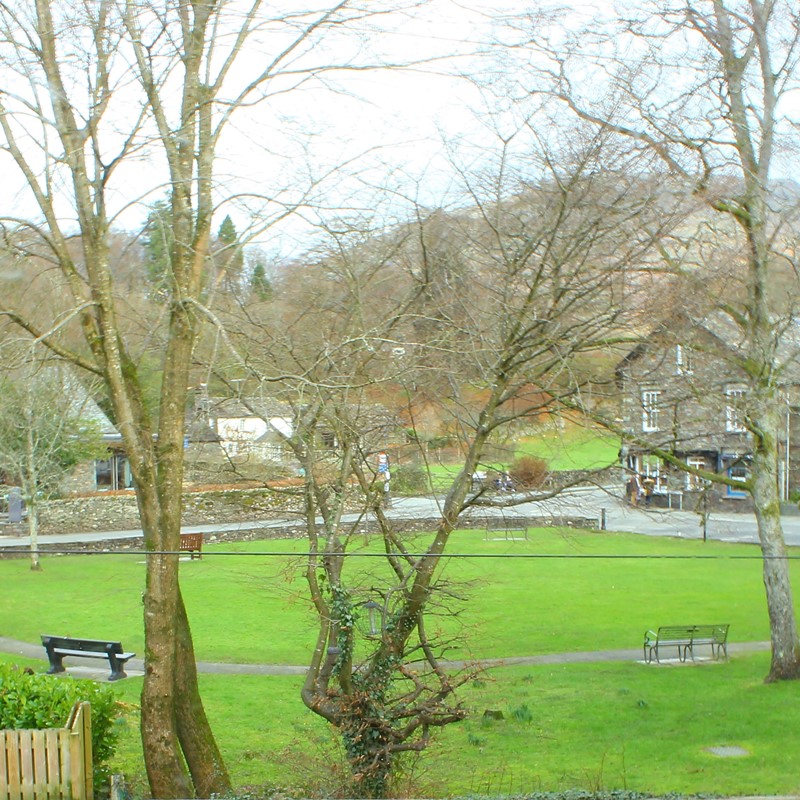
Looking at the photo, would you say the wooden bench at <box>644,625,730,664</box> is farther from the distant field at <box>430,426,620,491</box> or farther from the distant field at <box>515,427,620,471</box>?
the distant field at <box>430,426,620,491</box>

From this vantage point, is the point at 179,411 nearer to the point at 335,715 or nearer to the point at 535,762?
the point at 335,715

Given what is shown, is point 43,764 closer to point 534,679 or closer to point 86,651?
point 86,651

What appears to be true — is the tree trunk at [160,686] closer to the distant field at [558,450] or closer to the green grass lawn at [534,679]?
the green grass lawn at [534,679]

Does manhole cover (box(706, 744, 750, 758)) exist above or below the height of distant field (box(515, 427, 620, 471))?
below

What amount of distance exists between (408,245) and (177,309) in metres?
3.14

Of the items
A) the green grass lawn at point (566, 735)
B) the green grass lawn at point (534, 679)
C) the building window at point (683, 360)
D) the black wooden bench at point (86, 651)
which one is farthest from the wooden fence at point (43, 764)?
the black wooden bench at point (86, 651)

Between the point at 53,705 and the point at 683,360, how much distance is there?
28.3 ft

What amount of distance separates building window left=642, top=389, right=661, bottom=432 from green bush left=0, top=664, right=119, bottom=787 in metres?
6.66

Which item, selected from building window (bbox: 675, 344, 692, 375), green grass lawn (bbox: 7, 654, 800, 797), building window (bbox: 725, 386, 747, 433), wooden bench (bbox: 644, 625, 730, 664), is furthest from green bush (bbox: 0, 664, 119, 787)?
wooden bench (bbox: 644, 625, 730, 664)

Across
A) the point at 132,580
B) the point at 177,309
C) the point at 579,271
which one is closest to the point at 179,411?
the point at 177,309

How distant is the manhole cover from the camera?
12.1 m

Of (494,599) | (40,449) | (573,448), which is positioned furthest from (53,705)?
(40,449)

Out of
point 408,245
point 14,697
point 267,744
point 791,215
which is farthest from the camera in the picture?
point 791,215

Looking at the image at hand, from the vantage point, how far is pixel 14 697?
8.96 metres
